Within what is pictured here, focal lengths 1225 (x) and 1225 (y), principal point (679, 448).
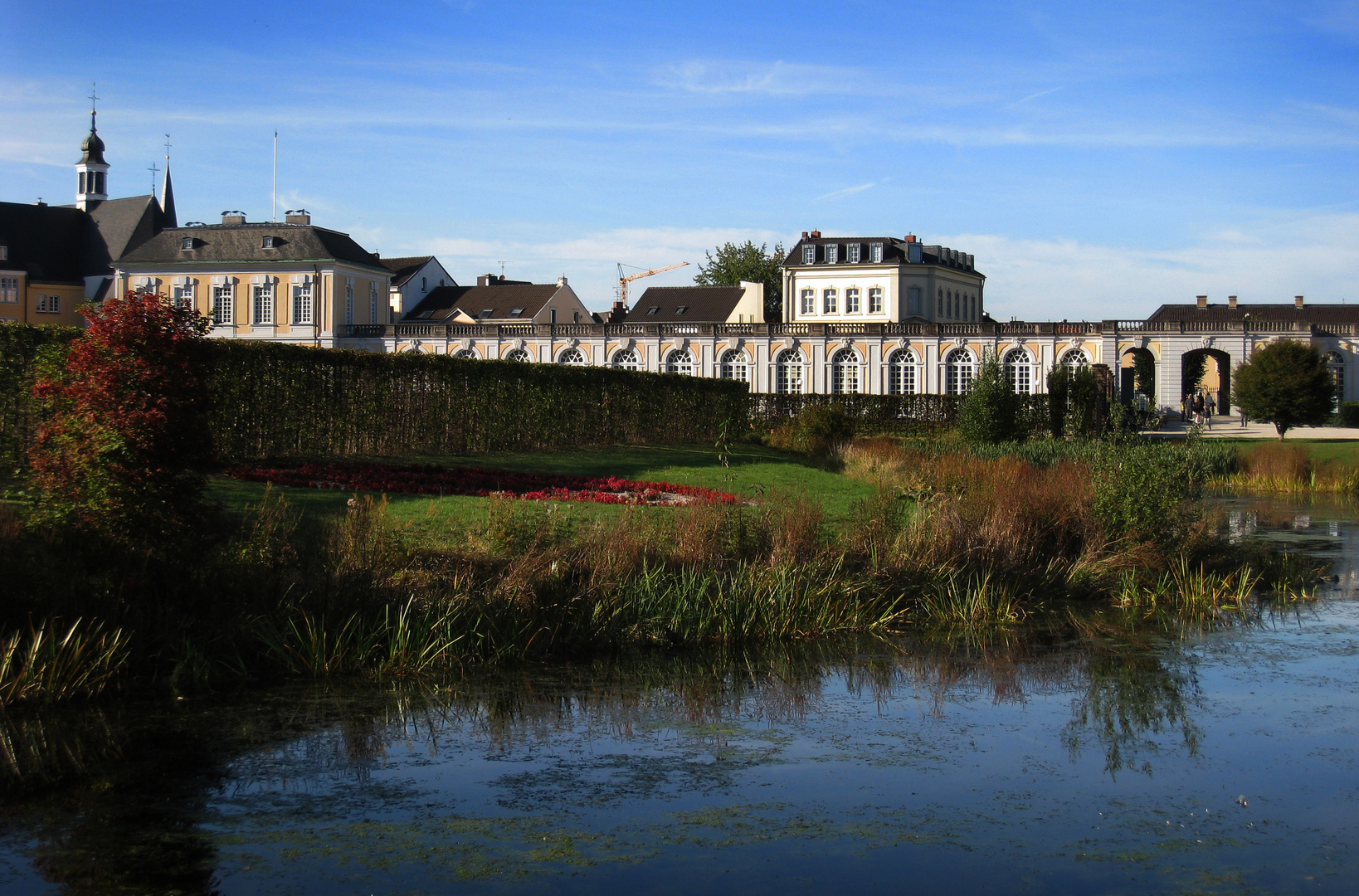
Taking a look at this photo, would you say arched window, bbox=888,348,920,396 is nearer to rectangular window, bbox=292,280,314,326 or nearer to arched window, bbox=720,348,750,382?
arched window, bbox=720,348,750,382

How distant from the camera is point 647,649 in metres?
10.6

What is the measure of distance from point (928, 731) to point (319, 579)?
16.4ft

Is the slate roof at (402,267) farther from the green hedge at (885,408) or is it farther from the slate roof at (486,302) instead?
the green hedge at (885,408)

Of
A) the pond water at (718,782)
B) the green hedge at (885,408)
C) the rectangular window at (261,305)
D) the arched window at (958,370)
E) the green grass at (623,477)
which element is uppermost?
the rectangular window at (261,305)

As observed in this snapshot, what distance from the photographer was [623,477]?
67.1ft

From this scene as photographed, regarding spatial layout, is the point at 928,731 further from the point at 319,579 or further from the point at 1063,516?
the point at 1063,516

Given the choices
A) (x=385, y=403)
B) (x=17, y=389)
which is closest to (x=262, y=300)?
(x=385, y=403)

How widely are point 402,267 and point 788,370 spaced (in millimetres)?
26891

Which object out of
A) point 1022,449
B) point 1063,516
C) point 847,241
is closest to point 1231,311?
point 847,241

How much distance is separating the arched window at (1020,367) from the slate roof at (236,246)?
34.5 metres

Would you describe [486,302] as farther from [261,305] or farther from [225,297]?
[225,297]

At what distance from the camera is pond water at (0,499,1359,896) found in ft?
18.9

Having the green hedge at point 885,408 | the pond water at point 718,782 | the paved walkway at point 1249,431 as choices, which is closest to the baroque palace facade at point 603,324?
the paved walkway at point 1249,431

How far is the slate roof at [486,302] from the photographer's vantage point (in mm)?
71875
